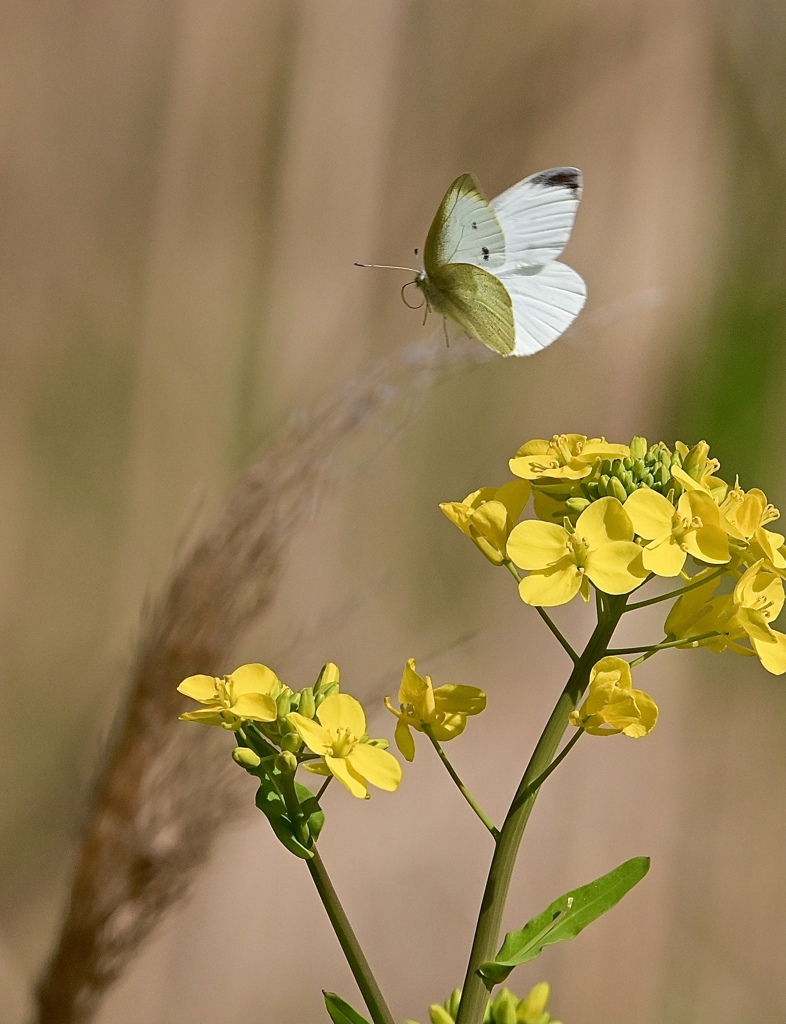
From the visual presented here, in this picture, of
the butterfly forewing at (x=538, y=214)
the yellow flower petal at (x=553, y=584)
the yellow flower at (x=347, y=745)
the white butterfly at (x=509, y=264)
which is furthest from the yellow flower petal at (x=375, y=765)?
the butterfly forewing at (x=538, y=214)

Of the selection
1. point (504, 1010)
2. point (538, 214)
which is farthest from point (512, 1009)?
point (538, 214)

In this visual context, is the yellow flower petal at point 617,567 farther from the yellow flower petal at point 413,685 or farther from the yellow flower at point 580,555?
the yellow flower petal at point 413,685

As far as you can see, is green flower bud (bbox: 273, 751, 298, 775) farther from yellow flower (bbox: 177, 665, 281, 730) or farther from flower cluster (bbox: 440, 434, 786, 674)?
flower cluster (bbox: 440, 434, 786, 674)

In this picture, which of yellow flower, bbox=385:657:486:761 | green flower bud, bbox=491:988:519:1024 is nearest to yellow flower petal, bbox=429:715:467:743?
yellow flower, bbox=385:657:486:761

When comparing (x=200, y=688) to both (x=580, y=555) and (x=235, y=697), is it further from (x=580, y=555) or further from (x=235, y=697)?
(x=580, y=555)

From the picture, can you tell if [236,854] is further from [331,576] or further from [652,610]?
[652,610]

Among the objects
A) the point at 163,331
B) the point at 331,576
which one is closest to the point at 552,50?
the point at 163,331
